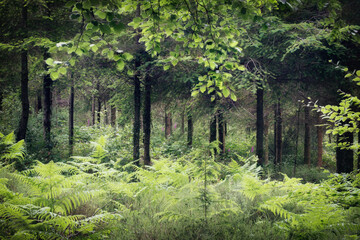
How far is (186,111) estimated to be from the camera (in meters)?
11.3

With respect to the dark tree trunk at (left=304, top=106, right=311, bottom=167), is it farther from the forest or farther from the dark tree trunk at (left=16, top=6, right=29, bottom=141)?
the dark tree trunk at (left=16, top=6, right=29, bottom=141)

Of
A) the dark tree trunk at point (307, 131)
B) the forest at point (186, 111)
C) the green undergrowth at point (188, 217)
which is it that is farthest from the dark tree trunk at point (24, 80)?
the dark tree trunk at point (307, 131)

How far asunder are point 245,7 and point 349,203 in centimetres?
296

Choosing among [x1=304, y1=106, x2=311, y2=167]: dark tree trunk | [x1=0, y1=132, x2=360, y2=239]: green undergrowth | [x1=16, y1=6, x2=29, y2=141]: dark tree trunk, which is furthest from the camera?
[x1=304, y1=106, x2=311, y2=167]: dark tree trunk

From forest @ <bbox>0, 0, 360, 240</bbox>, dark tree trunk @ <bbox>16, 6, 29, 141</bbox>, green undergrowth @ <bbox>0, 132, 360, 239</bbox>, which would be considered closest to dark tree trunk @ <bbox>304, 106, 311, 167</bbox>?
forest @ <bbox>0, 0, 360, 240</bbox>

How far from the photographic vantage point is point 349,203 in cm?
328

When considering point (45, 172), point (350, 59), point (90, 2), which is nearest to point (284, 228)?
point (90, 2)

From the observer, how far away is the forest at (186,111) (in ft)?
9.73

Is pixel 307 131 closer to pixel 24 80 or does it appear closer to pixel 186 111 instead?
pixel 186 111

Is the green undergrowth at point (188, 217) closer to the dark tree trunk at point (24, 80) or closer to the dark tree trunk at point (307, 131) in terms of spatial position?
the dark tree trunk at point (24, 80)

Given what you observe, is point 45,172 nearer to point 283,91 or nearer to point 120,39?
point 120,39

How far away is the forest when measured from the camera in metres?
2.96

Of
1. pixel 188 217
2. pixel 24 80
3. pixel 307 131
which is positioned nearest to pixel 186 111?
pixel 24 80

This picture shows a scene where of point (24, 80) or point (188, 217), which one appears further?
point (24, 80)
